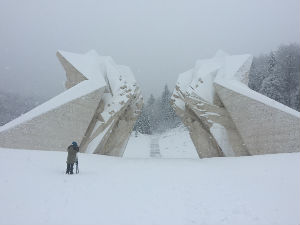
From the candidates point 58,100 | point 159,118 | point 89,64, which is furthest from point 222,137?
point 159,118

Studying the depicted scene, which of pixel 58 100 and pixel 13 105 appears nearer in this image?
pixel 58 100

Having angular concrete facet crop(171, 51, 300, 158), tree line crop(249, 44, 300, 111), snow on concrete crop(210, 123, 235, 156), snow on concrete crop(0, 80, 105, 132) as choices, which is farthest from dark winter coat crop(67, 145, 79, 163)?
tree line crop(249, 44, 300, 111)

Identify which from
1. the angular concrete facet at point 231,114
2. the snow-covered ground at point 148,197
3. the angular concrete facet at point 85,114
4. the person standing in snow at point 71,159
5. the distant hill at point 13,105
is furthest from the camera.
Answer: the distant hill at point 13,105

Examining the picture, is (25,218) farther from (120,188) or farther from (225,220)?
(225,220)

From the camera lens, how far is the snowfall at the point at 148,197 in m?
5.94

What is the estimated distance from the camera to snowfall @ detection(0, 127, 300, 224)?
5941mm

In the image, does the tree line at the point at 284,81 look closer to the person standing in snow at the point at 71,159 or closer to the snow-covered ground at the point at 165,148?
the snow-covered ground at the point at 165,148

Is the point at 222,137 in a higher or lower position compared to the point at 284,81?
lower

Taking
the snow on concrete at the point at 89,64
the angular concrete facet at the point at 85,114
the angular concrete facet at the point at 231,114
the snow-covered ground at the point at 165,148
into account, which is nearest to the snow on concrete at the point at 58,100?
the angular concrete facet at the point at 85,114

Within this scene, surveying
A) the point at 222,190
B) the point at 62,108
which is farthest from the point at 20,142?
the point at 222,190

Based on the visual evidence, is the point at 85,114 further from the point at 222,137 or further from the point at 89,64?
the point at 222,137

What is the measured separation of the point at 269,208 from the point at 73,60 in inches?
796

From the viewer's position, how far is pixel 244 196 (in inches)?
309

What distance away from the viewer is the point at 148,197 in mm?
7816
